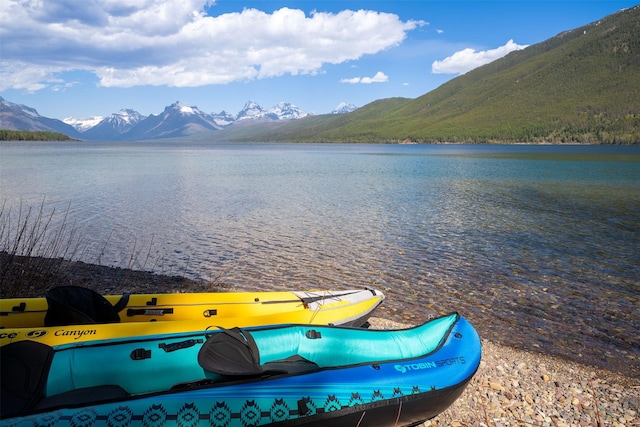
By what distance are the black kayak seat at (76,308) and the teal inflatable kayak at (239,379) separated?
104 cm

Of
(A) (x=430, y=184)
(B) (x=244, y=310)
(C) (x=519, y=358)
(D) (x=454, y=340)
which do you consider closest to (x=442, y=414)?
(D) (x=454, y=340)

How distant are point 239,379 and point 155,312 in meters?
2.36

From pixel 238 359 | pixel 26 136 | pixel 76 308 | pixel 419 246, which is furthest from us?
pixel 26 136

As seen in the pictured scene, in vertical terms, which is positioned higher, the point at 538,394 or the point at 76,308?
the point at 76,308

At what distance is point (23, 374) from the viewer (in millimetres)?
3215

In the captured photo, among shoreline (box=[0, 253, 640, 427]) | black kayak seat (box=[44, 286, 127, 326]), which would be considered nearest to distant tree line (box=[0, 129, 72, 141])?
shoreline (box=[0, 253, 640, 427])

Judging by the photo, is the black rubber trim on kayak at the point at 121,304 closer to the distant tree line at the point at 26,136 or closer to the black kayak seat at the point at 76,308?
the black kayak seat at the point at 76,308

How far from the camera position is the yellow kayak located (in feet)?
12.7

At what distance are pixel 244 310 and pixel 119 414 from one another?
261 cm

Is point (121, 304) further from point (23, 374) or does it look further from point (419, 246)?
point (419, 246)

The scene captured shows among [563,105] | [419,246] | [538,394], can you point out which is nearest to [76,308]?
[538,394]

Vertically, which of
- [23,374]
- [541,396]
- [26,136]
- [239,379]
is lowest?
[541,396]

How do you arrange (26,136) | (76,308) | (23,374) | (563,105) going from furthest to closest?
(563,105), (26,136), (76,308), (23,374)

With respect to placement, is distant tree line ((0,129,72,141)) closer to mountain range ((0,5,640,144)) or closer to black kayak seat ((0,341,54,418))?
mountain range ((0,5,640,144))
